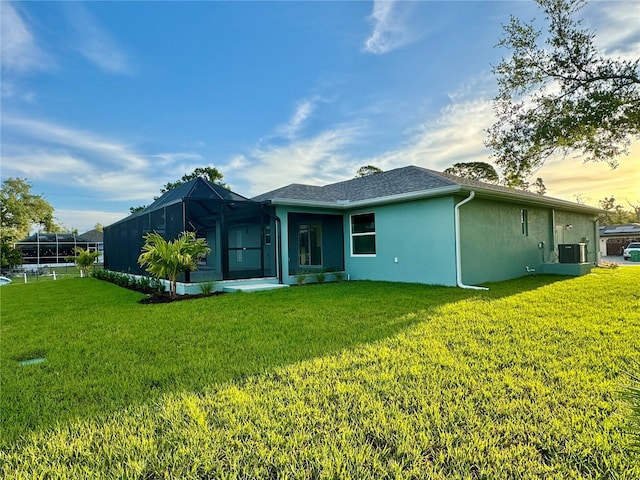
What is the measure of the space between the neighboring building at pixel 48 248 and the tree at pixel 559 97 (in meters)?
36.4

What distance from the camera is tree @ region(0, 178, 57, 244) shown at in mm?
35312

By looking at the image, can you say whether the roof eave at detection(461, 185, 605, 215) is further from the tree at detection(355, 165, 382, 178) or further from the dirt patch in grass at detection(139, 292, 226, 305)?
the tree at detection(355, 165, 382, 178)

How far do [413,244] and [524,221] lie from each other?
5087mm

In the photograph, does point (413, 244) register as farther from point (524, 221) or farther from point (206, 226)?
point (206, 226)

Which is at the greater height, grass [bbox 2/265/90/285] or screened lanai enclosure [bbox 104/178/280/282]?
screened lanai enclosure [bbox 104/178/280/282]

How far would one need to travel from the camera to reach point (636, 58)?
1030cm

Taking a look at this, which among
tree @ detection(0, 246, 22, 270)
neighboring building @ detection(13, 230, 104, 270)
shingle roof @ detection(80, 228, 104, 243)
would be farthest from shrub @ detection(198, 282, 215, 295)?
shingle roof @ detection(80, 228, 104, 243)

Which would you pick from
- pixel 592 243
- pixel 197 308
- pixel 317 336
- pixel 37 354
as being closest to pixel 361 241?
pixel 197 308

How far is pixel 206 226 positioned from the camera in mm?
15312

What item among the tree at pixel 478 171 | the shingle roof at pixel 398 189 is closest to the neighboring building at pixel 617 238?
the tree at pixel 478 171

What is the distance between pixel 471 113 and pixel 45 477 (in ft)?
48.3

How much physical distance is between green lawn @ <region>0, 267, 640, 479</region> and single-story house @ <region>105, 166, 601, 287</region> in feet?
14.2

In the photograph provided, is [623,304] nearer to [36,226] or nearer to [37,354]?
[37,354]

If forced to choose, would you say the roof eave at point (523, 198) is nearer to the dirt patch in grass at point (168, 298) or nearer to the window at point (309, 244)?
the window at point (309, 244)
